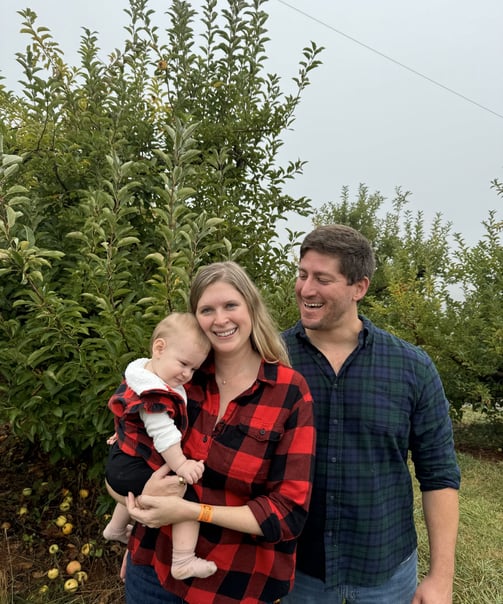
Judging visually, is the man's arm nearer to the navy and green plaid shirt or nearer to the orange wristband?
the navy and green plaid shirt

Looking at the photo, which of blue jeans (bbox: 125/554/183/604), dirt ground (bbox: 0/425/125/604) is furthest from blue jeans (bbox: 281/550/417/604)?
dirt ground (bbox: 0/425/125/604)

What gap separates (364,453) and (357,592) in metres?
0.52

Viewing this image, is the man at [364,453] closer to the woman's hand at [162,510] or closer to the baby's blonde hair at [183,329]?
the baby's blonde hair at [183,329]

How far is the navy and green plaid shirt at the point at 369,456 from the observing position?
173 cm

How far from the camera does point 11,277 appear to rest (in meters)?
2.66

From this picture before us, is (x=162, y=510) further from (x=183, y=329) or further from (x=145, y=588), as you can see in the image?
(x=183, y=329)

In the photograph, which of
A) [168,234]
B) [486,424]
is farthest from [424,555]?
[486,424]

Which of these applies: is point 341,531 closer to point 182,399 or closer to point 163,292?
point 182,399

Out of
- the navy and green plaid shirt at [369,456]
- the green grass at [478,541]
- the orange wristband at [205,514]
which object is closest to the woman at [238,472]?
the orange wristband at [205,514]

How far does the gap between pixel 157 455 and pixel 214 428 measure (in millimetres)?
217

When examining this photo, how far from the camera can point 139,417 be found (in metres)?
1.66

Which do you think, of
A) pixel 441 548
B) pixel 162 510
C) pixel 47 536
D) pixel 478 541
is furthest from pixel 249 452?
pixel 478 541

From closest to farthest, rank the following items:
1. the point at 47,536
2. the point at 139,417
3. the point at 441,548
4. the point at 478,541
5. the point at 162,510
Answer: the point at 162,510
the point at 139,417
the point at 441,548
the point at 47,536
the point at 478,541

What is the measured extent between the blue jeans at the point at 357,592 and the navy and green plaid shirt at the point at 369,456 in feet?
0.12
